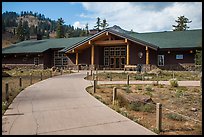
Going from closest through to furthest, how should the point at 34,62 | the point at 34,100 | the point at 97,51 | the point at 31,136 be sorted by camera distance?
1. the point at 31,136
2. the point at 34,100
3. the point at 97,51
4. the point at 34,62

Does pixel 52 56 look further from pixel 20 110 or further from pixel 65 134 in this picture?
pixel 65 134

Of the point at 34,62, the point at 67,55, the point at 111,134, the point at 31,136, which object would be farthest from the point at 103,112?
the point at 34,62

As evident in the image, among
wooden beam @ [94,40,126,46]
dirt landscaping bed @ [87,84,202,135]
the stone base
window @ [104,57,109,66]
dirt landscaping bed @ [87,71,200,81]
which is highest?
wooden beam @ [94,40,126,46]

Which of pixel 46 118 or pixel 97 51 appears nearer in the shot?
pixel 46 118

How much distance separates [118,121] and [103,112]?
1.29 m

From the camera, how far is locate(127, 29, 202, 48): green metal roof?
29953mm

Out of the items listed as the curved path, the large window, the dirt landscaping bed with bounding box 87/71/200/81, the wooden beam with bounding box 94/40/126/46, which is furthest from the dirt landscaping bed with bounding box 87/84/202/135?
the large window

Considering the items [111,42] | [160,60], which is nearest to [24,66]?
[111,42]

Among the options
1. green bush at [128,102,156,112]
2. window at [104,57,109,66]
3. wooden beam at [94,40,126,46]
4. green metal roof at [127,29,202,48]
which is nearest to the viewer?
green bush at [128,102,156,112]

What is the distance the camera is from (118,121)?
7.39m

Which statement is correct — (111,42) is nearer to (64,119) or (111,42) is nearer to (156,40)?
(156,40)

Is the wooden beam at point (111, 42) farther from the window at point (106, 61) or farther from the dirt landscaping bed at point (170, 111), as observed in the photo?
the dirt landscaping bed at point (170, 111)

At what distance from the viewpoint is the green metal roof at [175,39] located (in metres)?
30.0

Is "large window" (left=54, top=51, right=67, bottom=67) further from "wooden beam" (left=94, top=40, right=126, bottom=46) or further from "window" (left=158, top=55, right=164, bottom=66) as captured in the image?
"window" (left=158, top=55, right=164, bottom=66)
